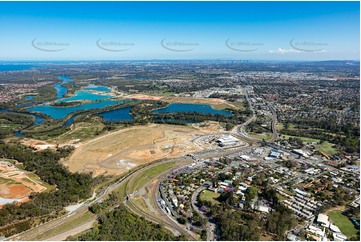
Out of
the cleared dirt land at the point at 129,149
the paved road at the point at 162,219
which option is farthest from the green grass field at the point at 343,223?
the cleared dirt land at the point at 129,149

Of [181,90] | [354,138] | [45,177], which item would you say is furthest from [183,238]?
[181,90]

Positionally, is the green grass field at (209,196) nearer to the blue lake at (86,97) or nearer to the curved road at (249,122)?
the curved road at (249,122)

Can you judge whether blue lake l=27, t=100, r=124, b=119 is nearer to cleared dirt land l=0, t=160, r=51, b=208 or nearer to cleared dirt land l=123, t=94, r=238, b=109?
→ cleared dirt land l=123, t=94, r=238, b=109

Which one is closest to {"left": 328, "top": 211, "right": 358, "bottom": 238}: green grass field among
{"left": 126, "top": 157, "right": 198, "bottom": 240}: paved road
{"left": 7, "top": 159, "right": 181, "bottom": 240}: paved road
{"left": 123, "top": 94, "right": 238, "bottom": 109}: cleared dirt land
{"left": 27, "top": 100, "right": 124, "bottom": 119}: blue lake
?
{"left": 126, "top": 157, "right": 198, "bottom": 240}: paved road

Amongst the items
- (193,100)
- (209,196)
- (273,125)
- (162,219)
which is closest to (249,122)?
(273,125)

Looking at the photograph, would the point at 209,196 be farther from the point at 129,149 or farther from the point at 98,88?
the point at 98,88

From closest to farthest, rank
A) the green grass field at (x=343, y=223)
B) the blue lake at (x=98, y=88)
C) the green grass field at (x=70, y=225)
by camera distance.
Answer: the green grass field at (x=70, y=225)
the green grass field at (x=343, y=223)
the blue lake at (x=98, y=88)
